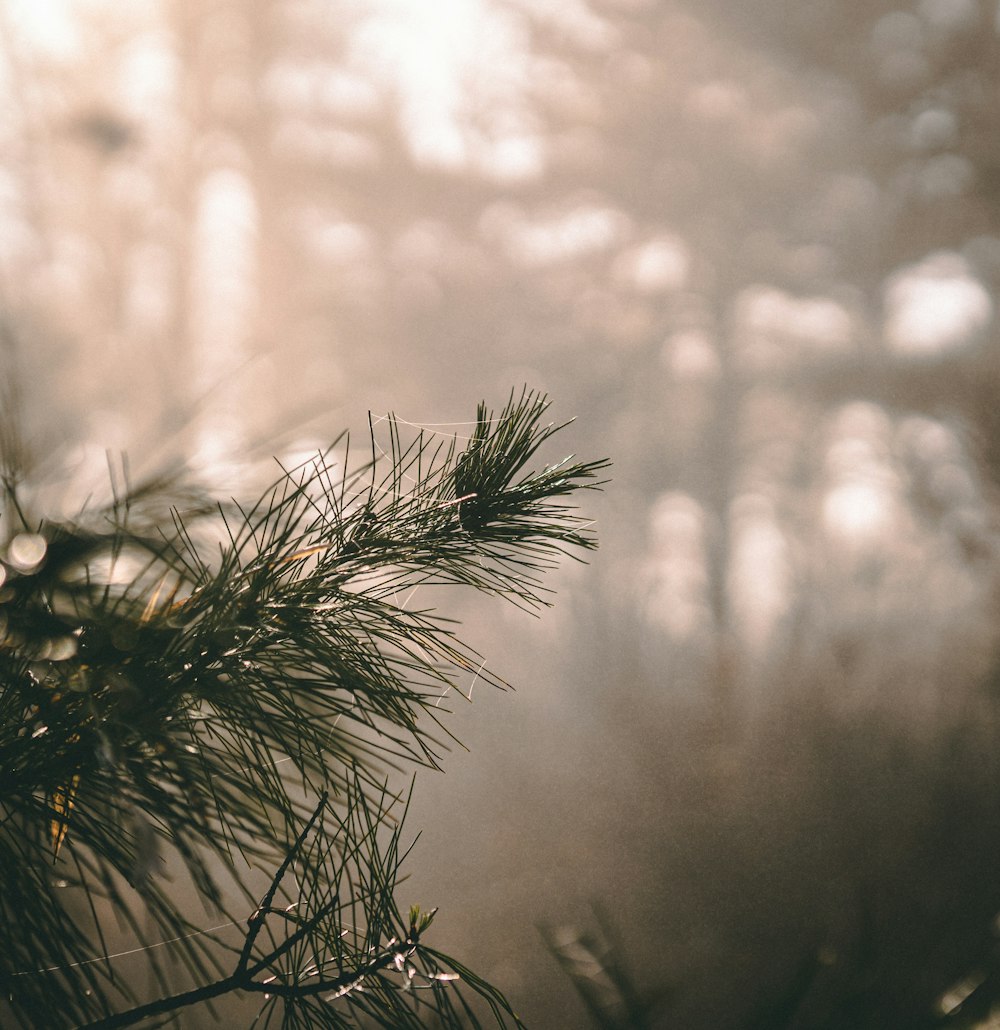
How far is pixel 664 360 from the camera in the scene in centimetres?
222

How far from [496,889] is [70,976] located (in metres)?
1.91

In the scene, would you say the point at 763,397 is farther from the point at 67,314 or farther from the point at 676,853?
the point at 67,314

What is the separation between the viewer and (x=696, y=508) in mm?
2254

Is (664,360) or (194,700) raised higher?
(664,360)

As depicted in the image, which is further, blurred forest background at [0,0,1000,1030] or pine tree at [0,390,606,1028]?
blurred forest background at [0,0,1000,1030]

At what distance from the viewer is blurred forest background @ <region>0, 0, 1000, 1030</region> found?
1954 mm

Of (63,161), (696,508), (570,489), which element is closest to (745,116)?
(696,508)

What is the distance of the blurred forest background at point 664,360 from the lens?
195cm

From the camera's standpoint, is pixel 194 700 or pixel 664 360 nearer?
pixel 194 700

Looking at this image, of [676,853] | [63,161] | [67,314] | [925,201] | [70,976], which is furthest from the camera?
[925,201]

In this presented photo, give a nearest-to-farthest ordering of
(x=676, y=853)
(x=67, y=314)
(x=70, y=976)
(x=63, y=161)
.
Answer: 1. (x=70, y=976)
2. (x=67, y=314)
3. (x=63, y=161)
4. (x=676, y=853)

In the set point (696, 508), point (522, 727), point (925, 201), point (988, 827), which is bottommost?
point (988, 827)

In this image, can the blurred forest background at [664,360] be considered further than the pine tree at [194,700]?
Yes

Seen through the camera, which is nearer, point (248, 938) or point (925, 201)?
point (248, 938)
